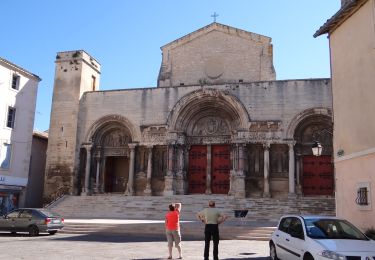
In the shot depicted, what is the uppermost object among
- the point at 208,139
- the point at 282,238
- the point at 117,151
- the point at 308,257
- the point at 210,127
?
the point at 210,127

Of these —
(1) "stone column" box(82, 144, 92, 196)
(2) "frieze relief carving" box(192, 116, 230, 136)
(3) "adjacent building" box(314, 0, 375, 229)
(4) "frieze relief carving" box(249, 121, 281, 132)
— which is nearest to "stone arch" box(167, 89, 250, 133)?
(2) "frieze relief carving" box(192, 116, 230, 136)

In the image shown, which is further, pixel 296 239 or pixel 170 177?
pixel 170 177

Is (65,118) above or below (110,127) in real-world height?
above

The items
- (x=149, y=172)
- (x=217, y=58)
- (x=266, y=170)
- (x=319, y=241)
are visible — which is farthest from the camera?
(x=217, y=58)

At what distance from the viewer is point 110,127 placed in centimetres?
2711

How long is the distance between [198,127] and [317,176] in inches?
305

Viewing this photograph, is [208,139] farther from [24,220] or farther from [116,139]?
[24,220]

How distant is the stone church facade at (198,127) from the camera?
23906mm

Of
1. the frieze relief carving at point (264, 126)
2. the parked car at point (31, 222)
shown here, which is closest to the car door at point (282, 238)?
the parked car at point (31, 222)

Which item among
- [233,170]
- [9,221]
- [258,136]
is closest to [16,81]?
[9,221]

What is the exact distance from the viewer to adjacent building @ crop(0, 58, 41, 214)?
79.0 ft

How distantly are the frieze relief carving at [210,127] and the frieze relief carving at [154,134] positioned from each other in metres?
1.97

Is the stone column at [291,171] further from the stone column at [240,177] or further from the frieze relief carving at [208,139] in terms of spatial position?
the frieze relief carving at [208,139]

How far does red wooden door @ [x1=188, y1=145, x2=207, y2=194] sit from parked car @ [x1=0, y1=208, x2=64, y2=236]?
10.7m
